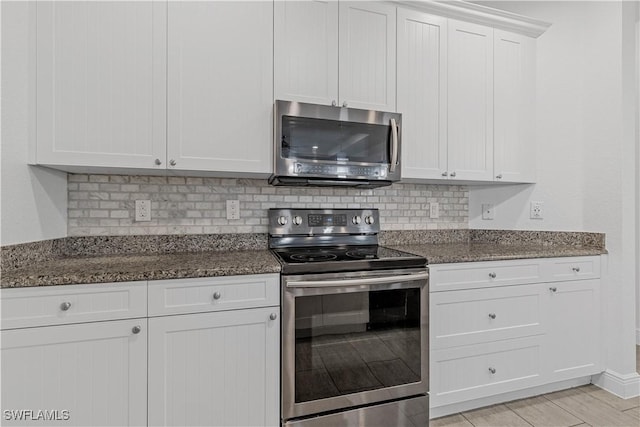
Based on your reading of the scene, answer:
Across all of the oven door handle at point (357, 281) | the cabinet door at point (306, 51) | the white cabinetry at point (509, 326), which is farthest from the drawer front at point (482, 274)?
the cabinet door at point (306, 51)

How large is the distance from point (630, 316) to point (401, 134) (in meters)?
1.94

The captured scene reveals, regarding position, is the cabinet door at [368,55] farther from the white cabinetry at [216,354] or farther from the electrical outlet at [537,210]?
the electrical outlet at [537,210]

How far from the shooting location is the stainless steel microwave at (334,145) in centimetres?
177

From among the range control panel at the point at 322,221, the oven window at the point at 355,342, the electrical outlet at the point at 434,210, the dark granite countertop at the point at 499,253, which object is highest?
the electrical outlet at the point at 434,210

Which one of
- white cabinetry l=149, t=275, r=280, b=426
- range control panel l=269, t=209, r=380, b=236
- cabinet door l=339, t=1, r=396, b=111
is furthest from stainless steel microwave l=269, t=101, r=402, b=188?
white cabinetry l=149, t=275, r=280, b=426

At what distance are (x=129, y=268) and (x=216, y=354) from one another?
1.73 feet

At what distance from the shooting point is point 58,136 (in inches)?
58.9

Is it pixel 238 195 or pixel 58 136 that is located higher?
pixel 58 136

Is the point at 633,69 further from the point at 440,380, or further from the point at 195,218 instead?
the point at 195,218

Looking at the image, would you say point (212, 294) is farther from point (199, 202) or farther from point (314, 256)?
point (199, 202)

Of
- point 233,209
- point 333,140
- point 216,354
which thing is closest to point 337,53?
point 333,140

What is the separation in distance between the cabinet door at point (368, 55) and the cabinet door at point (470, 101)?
454mm

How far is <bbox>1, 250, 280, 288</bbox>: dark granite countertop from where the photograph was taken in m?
1.23

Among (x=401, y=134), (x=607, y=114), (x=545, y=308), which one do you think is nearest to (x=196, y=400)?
(x=401, y=134)
